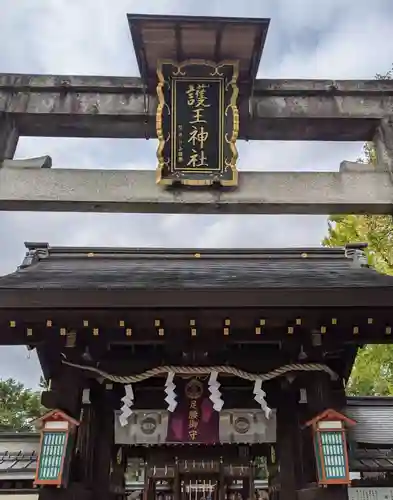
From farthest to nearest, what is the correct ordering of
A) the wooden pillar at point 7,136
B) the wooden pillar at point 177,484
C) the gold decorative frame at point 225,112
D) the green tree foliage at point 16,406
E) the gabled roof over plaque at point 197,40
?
1. the green tree foliage at point 16,406
2. the wooden pillar at point 177,484
3. the wooden pillar at point 7,136
4. the gold decorative frame at point 225,112
5. the gabled roof over plaque at point 197,40

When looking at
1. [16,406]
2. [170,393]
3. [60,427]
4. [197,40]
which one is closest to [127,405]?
→ [170,393]

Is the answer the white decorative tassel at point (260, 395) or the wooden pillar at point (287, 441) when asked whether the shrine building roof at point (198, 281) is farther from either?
the wooden pillar at point (287, 441)

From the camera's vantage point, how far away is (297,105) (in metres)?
6.31

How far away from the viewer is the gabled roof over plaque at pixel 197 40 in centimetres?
546

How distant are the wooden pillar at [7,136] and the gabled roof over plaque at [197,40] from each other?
1929 millimetres

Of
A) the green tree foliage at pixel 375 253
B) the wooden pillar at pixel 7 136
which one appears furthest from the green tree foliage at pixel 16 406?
the wooden pillar at pixel 7 136

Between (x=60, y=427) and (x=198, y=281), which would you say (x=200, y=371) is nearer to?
(x=198, y=281)

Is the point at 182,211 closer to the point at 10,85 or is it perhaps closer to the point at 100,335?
the point at 100,335

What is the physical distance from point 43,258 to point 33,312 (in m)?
4.06

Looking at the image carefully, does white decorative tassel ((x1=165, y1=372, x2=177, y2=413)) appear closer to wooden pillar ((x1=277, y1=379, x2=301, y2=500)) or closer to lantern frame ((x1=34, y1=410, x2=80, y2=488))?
lantern frame ((x1=34, y1=410, x2=80, y2=488))

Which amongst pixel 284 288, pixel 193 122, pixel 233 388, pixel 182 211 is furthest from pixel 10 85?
pixel 233 388

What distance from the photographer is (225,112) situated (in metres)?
5.84

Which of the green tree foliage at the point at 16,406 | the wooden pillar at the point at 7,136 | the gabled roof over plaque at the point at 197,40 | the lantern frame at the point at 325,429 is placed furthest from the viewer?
the green tree foliage at the point at 16,406

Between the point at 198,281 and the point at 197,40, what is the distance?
119 inches
